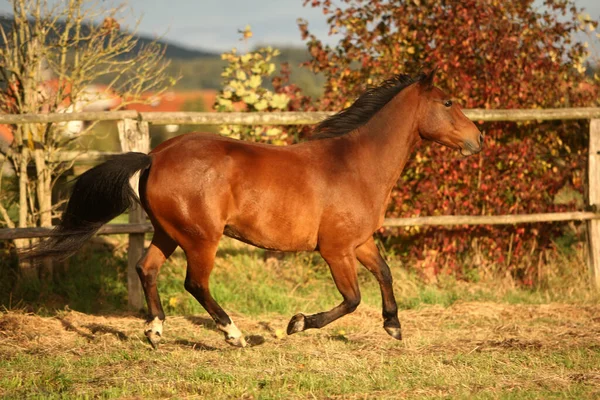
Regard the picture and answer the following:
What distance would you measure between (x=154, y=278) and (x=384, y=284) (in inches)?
67.0

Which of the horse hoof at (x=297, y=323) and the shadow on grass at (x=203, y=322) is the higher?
the horse hoof at (x=297, y=323)

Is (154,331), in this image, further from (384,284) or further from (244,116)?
(244,116)

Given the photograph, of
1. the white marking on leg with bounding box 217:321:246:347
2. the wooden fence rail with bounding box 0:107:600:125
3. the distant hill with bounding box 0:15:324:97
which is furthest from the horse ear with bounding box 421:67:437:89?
the distant hill with bounding box 0:15:324:97

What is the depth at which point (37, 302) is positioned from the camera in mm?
6879

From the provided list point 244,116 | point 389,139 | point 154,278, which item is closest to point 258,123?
point 244,116

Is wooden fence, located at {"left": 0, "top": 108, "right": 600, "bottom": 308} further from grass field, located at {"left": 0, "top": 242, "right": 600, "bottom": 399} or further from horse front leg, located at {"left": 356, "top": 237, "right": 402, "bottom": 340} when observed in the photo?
horse front leg, located at {"left": 356, "top": 237, "right": 402, "bottom": 340}

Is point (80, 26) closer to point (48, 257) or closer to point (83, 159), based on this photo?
point (83, 159)

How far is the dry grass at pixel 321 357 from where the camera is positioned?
417 cm

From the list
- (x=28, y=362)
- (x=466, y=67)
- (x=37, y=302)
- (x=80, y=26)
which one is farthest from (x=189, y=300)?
(x=466, y=67)

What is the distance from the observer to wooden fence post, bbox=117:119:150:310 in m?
6.56

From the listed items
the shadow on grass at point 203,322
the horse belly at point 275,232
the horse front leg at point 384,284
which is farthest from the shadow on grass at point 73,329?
the horse front leg at point 384,284

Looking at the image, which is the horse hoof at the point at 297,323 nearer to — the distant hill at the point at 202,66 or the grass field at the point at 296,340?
the grass field at the point at 296,340

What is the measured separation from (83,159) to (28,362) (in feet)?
10.2

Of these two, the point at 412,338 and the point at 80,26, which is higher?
the point at 80,26
